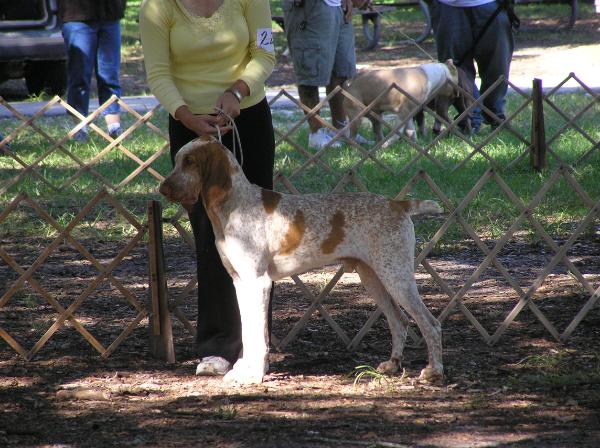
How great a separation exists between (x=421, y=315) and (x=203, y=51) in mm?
1434

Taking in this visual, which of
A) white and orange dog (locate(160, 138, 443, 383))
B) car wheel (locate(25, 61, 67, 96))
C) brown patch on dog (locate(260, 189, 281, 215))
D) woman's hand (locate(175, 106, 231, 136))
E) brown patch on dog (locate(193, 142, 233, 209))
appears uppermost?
woman's hand (locate(175, 106, 231, 136))

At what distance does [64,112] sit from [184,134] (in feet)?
27.3

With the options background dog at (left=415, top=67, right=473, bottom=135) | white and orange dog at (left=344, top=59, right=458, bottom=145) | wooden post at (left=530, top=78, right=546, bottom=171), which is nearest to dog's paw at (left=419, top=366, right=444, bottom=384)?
wooden post at (left=530, top=78, right=546, bottom=171)

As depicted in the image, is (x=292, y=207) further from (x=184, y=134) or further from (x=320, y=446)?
(x=320, y=446)

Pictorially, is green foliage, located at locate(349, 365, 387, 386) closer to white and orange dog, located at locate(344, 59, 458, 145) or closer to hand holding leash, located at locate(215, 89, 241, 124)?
hand holding leash, located at locate(215, 89, 241, 124)

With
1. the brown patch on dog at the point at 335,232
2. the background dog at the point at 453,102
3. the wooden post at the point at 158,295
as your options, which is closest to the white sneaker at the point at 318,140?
the background dog at the point at 453,102

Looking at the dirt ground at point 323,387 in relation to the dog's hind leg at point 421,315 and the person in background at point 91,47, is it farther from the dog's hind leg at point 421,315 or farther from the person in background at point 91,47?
the person in background at point 91,47

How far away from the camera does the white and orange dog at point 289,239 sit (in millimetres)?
4258

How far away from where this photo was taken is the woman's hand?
4230mm

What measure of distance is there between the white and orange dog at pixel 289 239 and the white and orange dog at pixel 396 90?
5.41 meters

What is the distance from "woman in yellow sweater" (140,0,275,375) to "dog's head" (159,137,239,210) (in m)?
0.12

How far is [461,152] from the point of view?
9.45 m

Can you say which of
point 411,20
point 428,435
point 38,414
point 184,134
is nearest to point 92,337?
point 38,414

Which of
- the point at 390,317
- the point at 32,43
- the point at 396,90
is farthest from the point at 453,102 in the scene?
the point at 390,317
